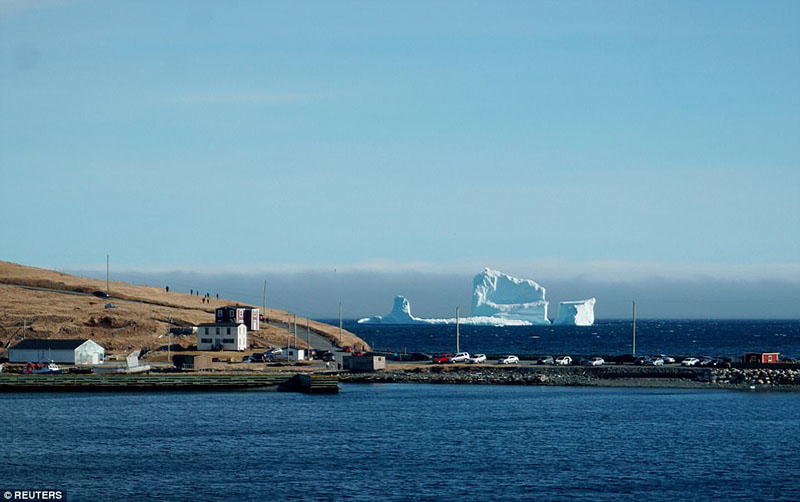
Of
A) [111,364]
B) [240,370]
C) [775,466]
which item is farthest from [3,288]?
[775,466]

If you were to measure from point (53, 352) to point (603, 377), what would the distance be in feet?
228

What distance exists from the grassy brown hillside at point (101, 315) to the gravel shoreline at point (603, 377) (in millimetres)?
40817

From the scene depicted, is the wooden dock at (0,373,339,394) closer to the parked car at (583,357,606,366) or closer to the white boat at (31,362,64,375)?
the white boat at (31,362,64,375)

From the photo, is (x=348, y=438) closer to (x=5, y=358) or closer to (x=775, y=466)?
(x=775, y=466)

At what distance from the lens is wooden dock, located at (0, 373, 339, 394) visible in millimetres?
105188

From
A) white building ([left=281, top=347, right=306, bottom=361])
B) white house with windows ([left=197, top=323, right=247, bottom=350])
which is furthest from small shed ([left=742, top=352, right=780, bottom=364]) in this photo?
white house with windows ([left=197, top=323, right=247, bottom=350])

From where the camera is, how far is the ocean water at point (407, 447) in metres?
51.8

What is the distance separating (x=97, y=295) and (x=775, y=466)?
15132cm

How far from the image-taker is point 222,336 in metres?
141

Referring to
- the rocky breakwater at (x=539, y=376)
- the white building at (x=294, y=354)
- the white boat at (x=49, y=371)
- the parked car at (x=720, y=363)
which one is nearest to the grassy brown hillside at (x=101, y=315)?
the white building at (x=294, y=354)

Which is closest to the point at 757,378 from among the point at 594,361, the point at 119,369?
the point at 594,361

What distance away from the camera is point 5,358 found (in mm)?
127938

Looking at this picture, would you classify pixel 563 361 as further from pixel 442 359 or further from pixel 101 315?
pixel 101 315

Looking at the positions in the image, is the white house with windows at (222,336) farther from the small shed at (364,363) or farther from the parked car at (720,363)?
the parked car at (720,363)
